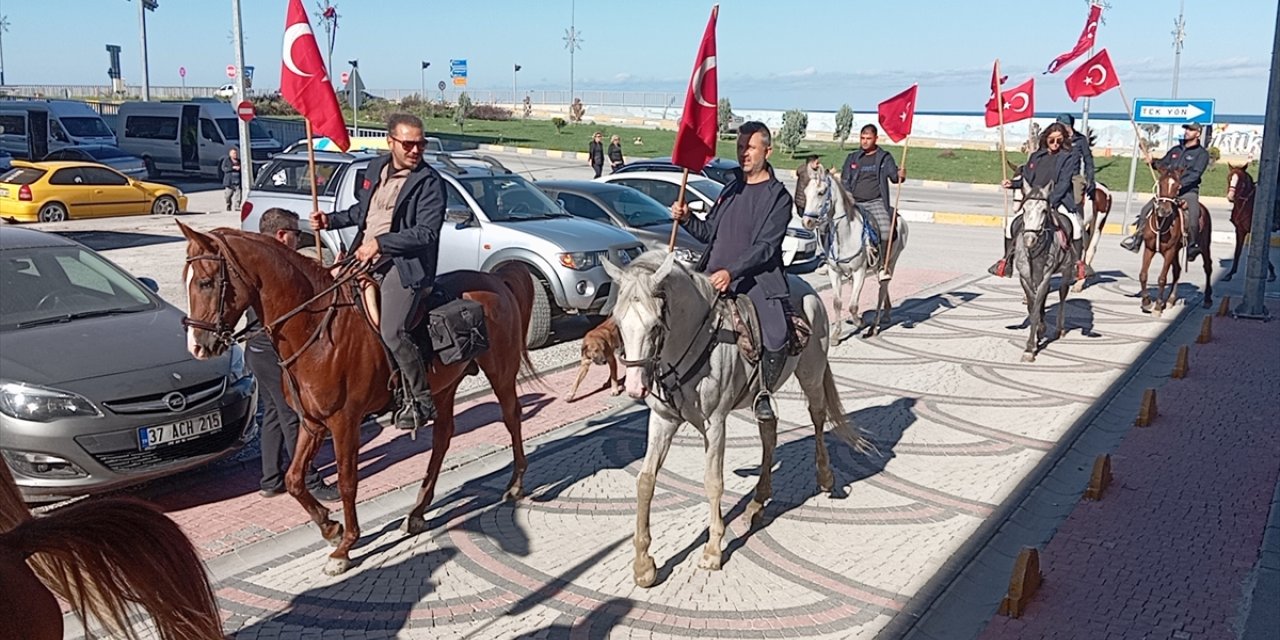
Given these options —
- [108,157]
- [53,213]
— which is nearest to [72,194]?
[53,213]

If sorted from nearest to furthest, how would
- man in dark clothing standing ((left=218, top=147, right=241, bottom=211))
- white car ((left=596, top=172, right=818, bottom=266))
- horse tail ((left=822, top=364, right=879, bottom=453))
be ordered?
horse tail ((left=822, top=364, right=879, bottom=453)), white car ((left=596, top=172, right=818, bottom=266)), man in dark clothing standing ((left=218, top=147, right=241, bottom=211))

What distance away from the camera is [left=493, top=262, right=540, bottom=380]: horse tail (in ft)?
25.3

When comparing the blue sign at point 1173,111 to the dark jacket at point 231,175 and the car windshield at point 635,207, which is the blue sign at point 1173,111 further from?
the dark jacket at point 231,175

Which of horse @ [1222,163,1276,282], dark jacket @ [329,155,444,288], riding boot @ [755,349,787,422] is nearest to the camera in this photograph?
dark jacket @ [329,155,444,288]

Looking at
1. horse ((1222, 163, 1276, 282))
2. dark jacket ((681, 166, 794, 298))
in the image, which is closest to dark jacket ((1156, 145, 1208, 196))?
horse ((1222, 163, 1276, 282))

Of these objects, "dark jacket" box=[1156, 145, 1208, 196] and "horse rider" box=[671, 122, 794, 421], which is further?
"dark jacket" box=[1156, 145, 1208, 196]

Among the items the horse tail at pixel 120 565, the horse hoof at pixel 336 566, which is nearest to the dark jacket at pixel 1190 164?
the horse hoof at pixel 336 566

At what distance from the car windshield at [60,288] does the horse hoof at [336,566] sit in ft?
10.6

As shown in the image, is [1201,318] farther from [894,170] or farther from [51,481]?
[51,481]

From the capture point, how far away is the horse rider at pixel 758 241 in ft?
21.0

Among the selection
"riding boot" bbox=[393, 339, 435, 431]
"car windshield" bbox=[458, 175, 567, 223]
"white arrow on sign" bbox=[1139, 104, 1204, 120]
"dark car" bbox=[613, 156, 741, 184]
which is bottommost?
"riding boot" bbox=[393, 339, 435, 431]

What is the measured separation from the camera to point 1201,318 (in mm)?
15352

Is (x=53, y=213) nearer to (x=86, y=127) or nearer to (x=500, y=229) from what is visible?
(x=86, y=127)

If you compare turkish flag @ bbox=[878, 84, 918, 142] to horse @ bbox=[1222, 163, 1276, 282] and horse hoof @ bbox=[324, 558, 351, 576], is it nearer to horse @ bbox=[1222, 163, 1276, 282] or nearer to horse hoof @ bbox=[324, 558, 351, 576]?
horse @ bbox=[1222, 163, 1276, 282]
